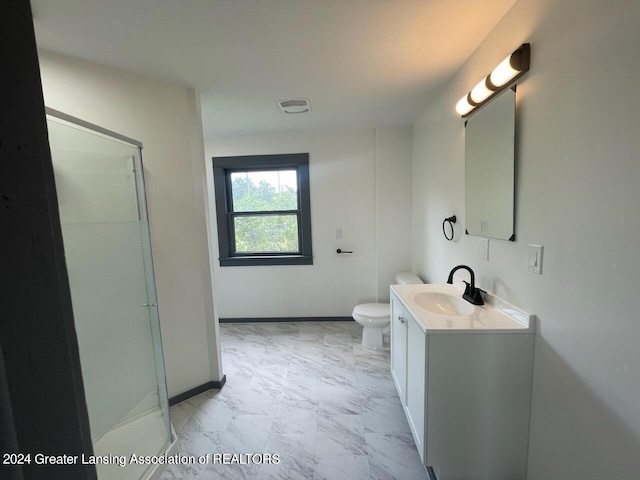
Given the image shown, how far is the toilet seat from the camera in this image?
2580 millimetres

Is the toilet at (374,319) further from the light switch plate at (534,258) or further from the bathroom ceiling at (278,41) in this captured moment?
the bathroom ceiling at (278,41)

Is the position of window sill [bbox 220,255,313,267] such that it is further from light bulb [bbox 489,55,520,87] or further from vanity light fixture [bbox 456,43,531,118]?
light bulb [bbox 489,55,520,87]

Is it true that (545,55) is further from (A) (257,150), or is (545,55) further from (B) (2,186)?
(A) (257,150)

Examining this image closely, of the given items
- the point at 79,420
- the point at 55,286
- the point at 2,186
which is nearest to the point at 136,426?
the point at 79,420

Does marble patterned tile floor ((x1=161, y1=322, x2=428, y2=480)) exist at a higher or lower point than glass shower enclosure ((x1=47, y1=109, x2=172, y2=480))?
lower

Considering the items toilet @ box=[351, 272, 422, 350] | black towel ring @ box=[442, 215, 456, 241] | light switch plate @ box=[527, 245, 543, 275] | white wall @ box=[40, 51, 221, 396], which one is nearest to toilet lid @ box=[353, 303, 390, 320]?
toilet @ box=[351, 272, 422, 350]

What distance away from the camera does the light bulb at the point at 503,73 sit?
1.19m

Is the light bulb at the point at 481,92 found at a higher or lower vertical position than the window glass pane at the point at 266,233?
higher

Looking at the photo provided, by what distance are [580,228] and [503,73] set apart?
786 millimetres

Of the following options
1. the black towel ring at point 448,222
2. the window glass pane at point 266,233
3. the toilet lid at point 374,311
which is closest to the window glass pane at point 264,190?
the window glass pane at point 266,233

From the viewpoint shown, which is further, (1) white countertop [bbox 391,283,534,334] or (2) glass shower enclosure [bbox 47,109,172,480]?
(2) glass shower enclosure [bbox 47,109,172,480]

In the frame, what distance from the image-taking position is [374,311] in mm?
2693

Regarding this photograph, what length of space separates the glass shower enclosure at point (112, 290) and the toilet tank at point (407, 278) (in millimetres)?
2130

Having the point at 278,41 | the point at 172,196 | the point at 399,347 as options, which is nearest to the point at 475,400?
the point at 399,347
